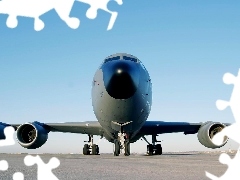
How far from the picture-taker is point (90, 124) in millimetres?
20875

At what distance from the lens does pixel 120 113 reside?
15172 mm

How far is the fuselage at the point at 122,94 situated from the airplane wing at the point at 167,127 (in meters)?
3.85

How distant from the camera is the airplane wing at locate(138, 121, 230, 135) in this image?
21153 mm

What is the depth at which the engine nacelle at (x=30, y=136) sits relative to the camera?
59.8ft

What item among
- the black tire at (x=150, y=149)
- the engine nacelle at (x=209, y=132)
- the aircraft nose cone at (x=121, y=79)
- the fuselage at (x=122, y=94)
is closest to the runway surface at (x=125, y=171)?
the aircraft nose cone at (x=121, y=79)

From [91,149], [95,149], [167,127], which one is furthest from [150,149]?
[91,149]

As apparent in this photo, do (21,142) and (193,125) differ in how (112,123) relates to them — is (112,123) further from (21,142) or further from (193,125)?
(193,125)

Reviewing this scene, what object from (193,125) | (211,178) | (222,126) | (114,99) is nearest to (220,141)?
(222,126)

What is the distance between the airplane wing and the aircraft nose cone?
22.9ft

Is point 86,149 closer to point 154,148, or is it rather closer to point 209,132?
point 154,148

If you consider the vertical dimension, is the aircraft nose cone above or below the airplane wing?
above

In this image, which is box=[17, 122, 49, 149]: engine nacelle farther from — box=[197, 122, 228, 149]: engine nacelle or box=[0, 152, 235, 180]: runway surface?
box=[0, 152, 235, 180]: runway surface

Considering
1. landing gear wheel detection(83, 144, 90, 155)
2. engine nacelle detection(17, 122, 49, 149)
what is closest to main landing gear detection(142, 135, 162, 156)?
landing gear wheel detection(83, 144, 90, 155)

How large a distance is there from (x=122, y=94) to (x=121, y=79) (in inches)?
36.7
